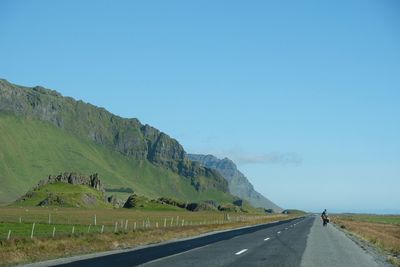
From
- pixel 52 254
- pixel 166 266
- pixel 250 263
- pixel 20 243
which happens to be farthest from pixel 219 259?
pixel 20 243

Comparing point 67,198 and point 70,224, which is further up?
point 67,198

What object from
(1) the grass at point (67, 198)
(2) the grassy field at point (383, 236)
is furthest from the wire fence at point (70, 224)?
(1) the grass at point (67, 198)

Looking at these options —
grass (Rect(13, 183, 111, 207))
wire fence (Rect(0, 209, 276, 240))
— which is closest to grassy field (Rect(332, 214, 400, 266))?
wire fence (Rect(0, 209, 276, 240))

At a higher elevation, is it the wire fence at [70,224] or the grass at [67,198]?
the grass at [67,198]

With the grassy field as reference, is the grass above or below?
above

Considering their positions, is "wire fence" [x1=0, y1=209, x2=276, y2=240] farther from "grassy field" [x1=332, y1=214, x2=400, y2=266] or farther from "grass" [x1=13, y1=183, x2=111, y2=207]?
"grass" [x1=13, y1=183, x2=111, y2=207]

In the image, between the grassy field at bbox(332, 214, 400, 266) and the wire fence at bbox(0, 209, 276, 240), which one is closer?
the grassy field at bbox(332, 214, 400, 266)

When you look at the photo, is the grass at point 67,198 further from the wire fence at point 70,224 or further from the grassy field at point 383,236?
the grassy field at point 383,236

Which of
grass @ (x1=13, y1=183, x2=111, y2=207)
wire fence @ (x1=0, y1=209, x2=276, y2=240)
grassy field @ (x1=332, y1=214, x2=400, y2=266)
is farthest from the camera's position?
grass @ (x1=13, y1=183, x2=111, y2=207)

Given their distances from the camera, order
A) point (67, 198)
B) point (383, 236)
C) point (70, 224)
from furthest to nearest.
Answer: point (67, 198) → point (70, 224) → point (383, 236)

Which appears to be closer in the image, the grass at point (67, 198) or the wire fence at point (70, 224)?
the wire fence at point (70, 224)

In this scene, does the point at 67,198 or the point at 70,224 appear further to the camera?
the point at 67,198

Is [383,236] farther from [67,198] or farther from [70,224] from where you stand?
[67,198]

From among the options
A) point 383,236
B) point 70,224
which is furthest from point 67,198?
point 383,236
